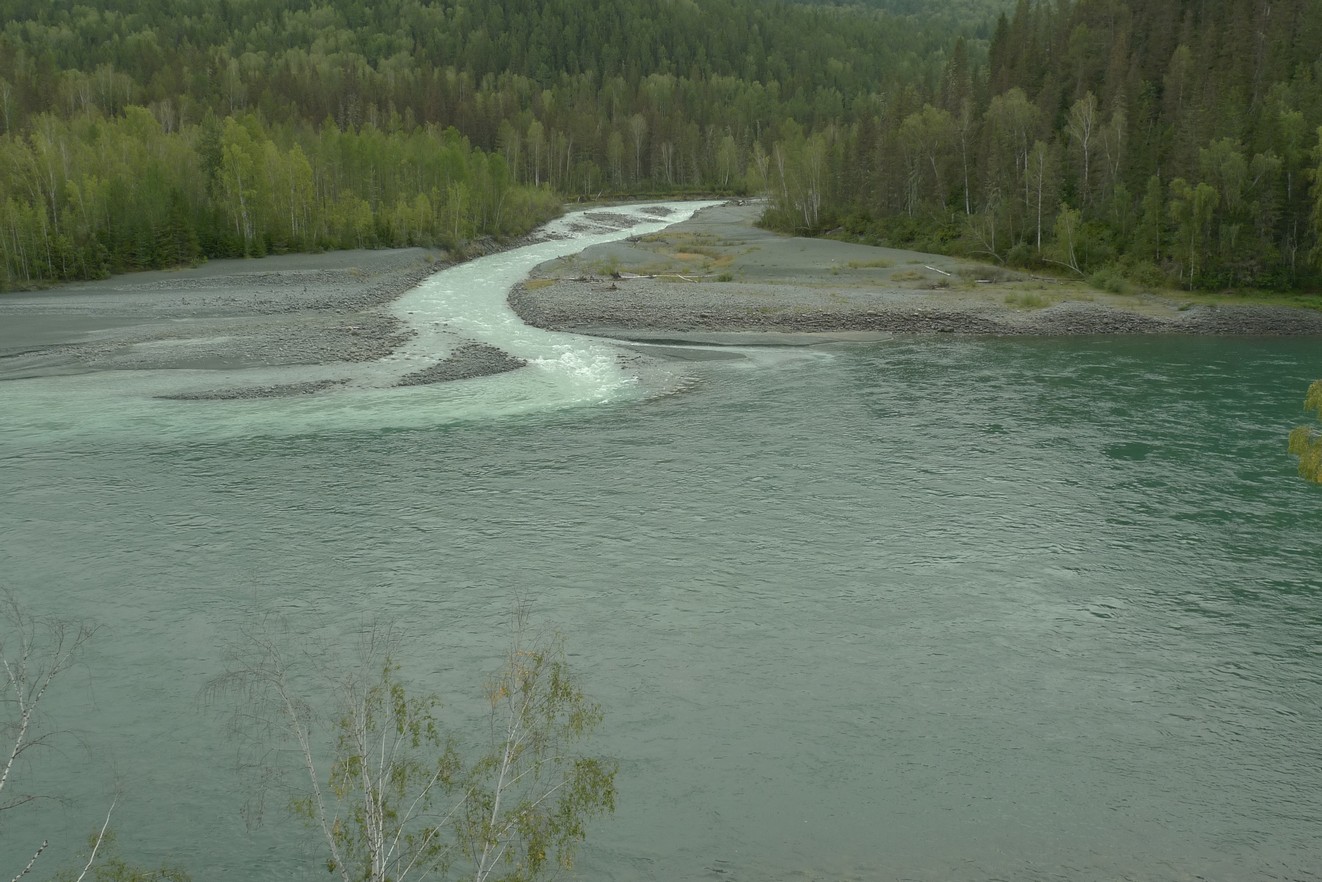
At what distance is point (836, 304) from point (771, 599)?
46.0m

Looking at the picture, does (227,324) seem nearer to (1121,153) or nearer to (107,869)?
(107,869)

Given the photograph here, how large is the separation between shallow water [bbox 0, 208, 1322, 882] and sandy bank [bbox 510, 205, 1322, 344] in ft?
57.4

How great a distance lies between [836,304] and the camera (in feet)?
229

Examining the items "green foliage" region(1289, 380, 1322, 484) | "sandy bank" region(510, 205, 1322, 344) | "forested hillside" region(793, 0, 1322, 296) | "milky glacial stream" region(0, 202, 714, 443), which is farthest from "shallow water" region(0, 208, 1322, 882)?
"forested hillside" region(793, 0, 1322, 296)

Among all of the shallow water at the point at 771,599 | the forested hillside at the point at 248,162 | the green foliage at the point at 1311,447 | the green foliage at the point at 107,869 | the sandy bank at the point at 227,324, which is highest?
the forested hillside at the point at 248,162

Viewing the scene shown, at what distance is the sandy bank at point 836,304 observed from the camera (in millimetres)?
63531

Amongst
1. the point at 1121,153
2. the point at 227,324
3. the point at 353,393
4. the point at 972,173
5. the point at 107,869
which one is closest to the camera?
the point at 107,869

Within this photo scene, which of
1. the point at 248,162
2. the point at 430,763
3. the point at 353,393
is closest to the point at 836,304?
the point at 353,393

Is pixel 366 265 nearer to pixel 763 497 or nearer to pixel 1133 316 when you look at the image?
pixel 1133 316

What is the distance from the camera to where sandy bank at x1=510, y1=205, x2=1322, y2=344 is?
63531mm

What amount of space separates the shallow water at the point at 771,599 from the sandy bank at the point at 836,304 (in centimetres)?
1750

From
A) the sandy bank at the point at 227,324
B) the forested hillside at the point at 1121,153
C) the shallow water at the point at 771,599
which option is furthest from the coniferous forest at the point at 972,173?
the shallow water at the point at 771,599

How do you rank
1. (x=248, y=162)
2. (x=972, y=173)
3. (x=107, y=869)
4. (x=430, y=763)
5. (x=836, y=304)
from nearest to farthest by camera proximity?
(x=107, y=869) → (x=430, y=763) → (x=836, y=304) → (x=248, y=162) → (x=972, y=173)

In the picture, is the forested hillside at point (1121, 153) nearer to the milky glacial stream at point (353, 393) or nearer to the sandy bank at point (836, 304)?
the sandy bank at point (836, 304)
